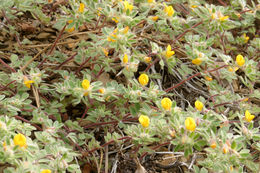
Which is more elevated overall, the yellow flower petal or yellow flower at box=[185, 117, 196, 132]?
yellow flower at box=[185, 117, 196, 132]

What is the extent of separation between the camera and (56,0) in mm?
3539

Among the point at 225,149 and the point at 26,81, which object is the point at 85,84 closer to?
the point at 26,81

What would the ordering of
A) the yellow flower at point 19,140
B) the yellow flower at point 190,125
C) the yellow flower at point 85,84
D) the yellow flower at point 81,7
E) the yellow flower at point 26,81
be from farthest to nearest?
the yellow flower at point 81,7, the yellow flower at point 26,81, the yellow flower at point 85,84, the yellow flower at point 190,125, the yellow flower at point 19,140

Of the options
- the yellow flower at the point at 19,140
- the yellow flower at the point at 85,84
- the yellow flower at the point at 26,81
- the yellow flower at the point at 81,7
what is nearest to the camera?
the yellow flower at the point at 19,140

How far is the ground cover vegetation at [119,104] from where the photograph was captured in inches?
75.7

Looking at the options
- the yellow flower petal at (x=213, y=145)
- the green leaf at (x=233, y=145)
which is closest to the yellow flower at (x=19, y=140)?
the yellow flower petal at (x=213, y=145)

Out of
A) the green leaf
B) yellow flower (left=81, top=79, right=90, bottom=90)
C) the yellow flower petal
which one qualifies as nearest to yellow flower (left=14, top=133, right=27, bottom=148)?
yellow flower (left=81, top=79, right=90, bottom=90)

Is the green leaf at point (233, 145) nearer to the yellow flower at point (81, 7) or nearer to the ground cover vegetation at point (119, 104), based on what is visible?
the ground cover vegetation at point (119, 104)

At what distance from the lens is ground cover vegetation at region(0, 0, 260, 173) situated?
1.92 m

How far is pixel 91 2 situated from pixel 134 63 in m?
0.67

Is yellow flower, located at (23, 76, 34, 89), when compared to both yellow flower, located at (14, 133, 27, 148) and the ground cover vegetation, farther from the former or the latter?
yellow flower, located at (14, 133, 27, 148)

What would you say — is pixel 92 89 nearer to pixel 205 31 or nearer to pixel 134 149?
pixel 134 149

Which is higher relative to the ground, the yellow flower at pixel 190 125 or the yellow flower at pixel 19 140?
the yellow flower at pixel 19 140

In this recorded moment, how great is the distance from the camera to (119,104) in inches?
97.9
